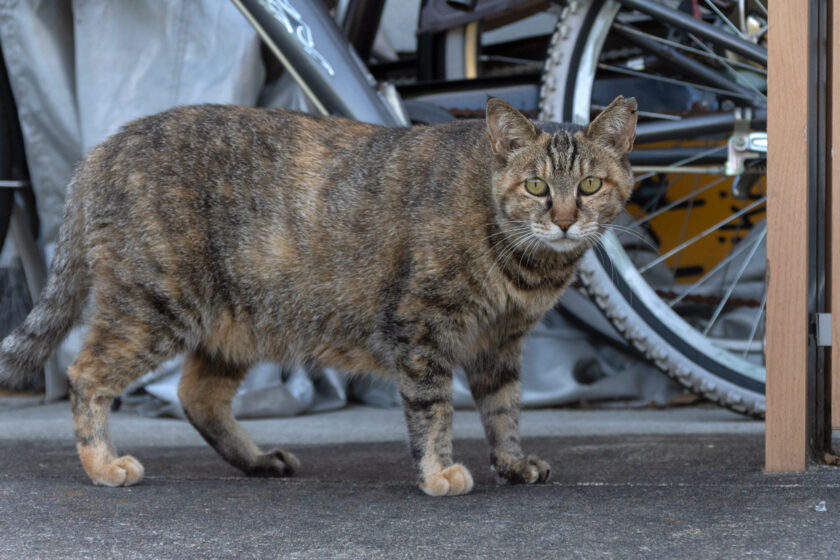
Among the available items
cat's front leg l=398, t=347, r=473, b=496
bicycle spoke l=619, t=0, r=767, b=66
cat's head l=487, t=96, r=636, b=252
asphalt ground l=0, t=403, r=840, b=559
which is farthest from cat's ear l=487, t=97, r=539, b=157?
bicycle spoke l=619, t=0, r=767, b=66

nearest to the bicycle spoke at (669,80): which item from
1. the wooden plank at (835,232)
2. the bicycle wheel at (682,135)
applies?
the bicycle wheel at (682,135)

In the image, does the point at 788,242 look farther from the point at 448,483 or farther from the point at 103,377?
the point at 103,377

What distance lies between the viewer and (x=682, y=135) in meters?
3.08

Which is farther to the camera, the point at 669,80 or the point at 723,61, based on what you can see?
the point at 669,80

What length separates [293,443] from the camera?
9.87ft

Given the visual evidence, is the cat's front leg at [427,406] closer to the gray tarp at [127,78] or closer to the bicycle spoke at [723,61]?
the gray tarp at [127,78]

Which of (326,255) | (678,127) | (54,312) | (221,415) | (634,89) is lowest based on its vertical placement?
(221,415)

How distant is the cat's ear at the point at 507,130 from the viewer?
2123 millimetres

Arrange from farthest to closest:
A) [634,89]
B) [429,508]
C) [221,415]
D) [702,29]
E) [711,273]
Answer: [634,89], [711,273], [702,29], [221,415], [429,508]

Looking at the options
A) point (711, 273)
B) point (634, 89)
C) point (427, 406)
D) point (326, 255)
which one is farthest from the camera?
point (634, 89)

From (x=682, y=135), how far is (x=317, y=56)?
1.19 meters

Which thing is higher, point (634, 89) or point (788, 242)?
point (634, 89)

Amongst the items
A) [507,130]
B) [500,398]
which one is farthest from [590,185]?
[500,398]

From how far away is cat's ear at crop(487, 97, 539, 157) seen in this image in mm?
2123
